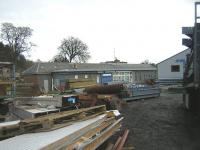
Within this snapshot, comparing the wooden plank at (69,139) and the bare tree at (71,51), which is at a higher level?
the bare tree at (71,51)

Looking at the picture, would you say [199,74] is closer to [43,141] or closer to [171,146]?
[171,146]

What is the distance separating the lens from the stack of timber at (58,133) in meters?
5.48

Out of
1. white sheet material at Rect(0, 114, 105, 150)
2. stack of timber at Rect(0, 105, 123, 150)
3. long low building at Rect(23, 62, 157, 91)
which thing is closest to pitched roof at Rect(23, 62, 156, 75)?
long low building at Rect(23, 62, 157, 91)

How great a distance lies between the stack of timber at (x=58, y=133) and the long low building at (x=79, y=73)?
31419mm

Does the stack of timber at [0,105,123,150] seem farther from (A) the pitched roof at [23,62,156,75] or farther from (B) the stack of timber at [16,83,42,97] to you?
(A) the pitched roof at [23,62,156,75]

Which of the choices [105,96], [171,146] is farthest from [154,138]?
[105,96]

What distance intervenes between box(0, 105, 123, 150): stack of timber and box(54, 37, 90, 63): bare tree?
6056cm

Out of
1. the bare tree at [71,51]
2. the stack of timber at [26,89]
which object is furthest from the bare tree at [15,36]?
the stack of timber at [26,89]

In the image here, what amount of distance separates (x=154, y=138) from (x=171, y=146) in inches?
41.1

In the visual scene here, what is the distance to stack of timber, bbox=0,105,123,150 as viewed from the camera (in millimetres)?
5477

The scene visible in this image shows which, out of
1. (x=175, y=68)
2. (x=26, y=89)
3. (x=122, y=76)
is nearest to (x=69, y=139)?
(x=26, y=89)

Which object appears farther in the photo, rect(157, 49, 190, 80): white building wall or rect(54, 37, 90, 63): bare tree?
rect(54, 37, 90, 63): bare tree

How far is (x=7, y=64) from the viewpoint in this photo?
14492 millimetres

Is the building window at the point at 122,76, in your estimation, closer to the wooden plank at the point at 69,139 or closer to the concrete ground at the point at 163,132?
the concrete ground at the point at 163,132
